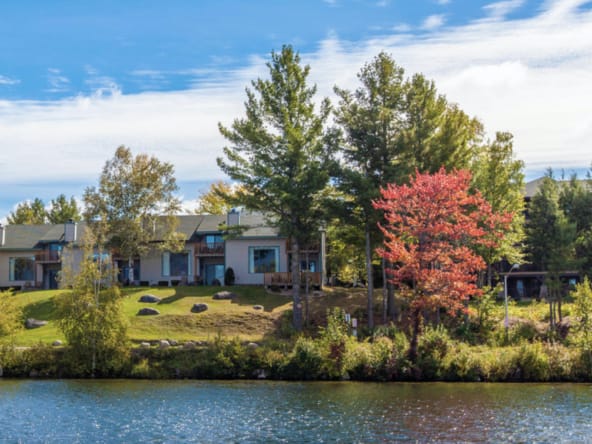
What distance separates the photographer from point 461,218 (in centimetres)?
3269

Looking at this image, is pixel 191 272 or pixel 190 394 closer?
pixel 190 394

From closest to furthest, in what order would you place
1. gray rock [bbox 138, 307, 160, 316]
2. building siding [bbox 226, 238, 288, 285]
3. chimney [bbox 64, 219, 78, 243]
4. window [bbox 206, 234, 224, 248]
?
1. gray rock [bbox 138, 307, 160, 316]
2. building siding [bbox 226, 238, 288, 285]
3. window [bbox 206, 234, 224, 248]
4. chimney [bbox 64, 219, 78, 243]

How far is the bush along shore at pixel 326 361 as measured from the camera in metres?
31.8

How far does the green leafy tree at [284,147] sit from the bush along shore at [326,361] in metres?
7.61

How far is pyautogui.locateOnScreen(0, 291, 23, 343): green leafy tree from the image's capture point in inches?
1371

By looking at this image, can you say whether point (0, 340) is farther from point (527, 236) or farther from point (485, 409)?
point (527, 236)

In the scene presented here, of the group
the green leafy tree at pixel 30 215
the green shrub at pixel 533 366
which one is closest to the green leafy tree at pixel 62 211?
the green leafy tree at pixel 30 215

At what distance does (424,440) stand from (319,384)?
A: 1127 cm

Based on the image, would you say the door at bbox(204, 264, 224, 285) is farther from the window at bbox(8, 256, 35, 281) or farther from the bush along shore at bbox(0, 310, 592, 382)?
the bush along shore at bbox(0, 310, 592, 382)

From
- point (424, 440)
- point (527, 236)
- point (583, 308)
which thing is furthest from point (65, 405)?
point (527, 236)

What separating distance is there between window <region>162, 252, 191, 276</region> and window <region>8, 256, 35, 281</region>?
1107cm

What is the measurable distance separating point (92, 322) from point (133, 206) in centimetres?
2082

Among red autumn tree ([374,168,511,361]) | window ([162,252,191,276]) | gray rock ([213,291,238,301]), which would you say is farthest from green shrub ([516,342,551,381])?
window ([162,252,191,276])

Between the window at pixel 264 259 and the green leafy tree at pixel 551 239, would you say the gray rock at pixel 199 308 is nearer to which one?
the window at pixel 264 259
